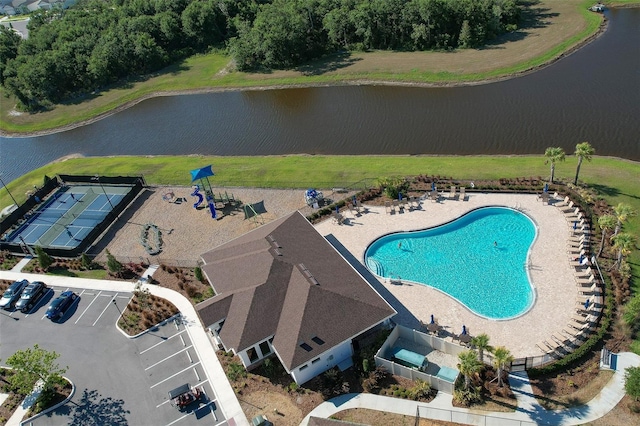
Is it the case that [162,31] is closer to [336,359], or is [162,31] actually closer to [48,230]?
[48,230]

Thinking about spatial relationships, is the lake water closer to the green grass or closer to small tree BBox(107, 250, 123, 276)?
the green grass

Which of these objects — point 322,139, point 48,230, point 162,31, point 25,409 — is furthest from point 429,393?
point 162,31

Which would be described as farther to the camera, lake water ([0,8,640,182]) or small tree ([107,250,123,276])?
lake water ([0,8,640,182])

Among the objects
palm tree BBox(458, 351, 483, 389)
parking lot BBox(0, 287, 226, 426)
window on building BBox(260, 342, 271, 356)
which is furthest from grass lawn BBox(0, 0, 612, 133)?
parking lot BBox(0, 287, 226, 426)

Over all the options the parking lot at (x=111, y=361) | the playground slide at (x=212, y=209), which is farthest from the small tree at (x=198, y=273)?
the playground slide at (x=212, y=209)

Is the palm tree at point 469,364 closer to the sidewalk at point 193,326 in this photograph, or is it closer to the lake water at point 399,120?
the sidewalk at point 193,326

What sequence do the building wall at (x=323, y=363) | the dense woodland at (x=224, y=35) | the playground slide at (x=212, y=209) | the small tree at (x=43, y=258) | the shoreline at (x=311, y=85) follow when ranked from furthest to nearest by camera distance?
the dense woodland at (x=224, y=35), the shoreline at (x=311, y=85), the playground slide at (x=212, y=209), the small tree at (x=43, y=258), the building wall at (x=323, y=363)
